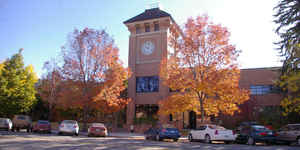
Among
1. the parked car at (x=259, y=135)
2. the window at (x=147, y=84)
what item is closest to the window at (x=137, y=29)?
the window at (x=147, y=84)

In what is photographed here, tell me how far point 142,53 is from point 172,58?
41.5ft

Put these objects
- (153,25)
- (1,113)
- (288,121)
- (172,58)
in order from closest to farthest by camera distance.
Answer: (172,58) < (288,121) < (153,25) < (1,113)

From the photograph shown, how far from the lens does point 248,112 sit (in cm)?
2791

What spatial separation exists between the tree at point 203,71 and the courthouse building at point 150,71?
30.5 ft

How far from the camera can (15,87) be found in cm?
3894

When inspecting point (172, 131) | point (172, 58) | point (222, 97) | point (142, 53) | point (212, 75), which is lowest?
point (172, 131)

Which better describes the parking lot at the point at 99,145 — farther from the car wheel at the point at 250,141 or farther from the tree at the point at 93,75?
the tree at the point at 93,75

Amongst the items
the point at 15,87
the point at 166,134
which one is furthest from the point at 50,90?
the point at 166,134

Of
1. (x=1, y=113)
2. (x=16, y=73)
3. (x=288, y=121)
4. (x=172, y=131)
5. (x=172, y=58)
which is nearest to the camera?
(x=172, y=131)

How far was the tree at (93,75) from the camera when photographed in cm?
2827

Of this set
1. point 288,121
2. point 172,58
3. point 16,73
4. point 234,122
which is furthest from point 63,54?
point 288,121

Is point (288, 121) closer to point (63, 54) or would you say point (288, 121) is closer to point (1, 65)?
point (63, 54)

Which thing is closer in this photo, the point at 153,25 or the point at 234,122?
the point at 234,122

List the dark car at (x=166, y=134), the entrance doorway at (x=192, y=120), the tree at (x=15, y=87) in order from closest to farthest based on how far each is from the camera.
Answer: the dark car at (x=166, y=134)
the entrance doorway at (x=192, y=120)
the tree at (x=15, y=87)
